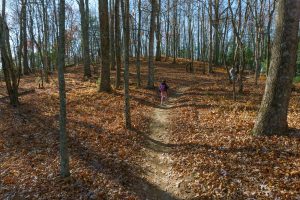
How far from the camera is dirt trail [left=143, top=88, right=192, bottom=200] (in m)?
6.95

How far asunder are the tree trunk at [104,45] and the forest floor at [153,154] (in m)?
3.49

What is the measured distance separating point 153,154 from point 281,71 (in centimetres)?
485

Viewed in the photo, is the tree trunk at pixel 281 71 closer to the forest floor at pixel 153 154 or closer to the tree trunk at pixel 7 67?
the forest floor at pixel 153 154

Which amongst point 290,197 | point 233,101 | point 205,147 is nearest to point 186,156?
point 205,147

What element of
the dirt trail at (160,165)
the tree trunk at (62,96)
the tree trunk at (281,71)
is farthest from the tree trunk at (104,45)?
the tree trunk at (281,71)

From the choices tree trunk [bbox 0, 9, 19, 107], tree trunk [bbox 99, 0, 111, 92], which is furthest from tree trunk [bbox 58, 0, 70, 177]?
tree trunk [bbox 99, 0, 111, 92]

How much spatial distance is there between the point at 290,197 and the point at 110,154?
18.1 feet

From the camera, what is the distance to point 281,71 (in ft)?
26.0

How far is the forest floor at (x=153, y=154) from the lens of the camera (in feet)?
22.4

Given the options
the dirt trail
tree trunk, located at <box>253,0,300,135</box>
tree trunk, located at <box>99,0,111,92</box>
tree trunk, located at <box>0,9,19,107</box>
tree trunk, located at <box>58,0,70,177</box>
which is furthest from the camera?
tree trunk, located at <box>99,0,111,92</box>

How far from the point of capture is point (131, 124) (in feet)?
38.5

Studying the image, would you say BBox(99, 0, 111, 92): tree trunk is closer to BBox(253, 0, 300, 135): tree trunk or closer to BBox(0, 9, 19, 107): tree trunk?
BBox(0, 9, 19, 107): tree trunk

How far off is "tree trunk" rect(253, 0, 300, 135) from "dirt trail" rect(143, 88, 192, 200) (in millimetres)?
3166

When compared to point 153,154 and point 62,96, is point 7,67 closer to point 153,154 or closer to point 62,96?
point 62,96
